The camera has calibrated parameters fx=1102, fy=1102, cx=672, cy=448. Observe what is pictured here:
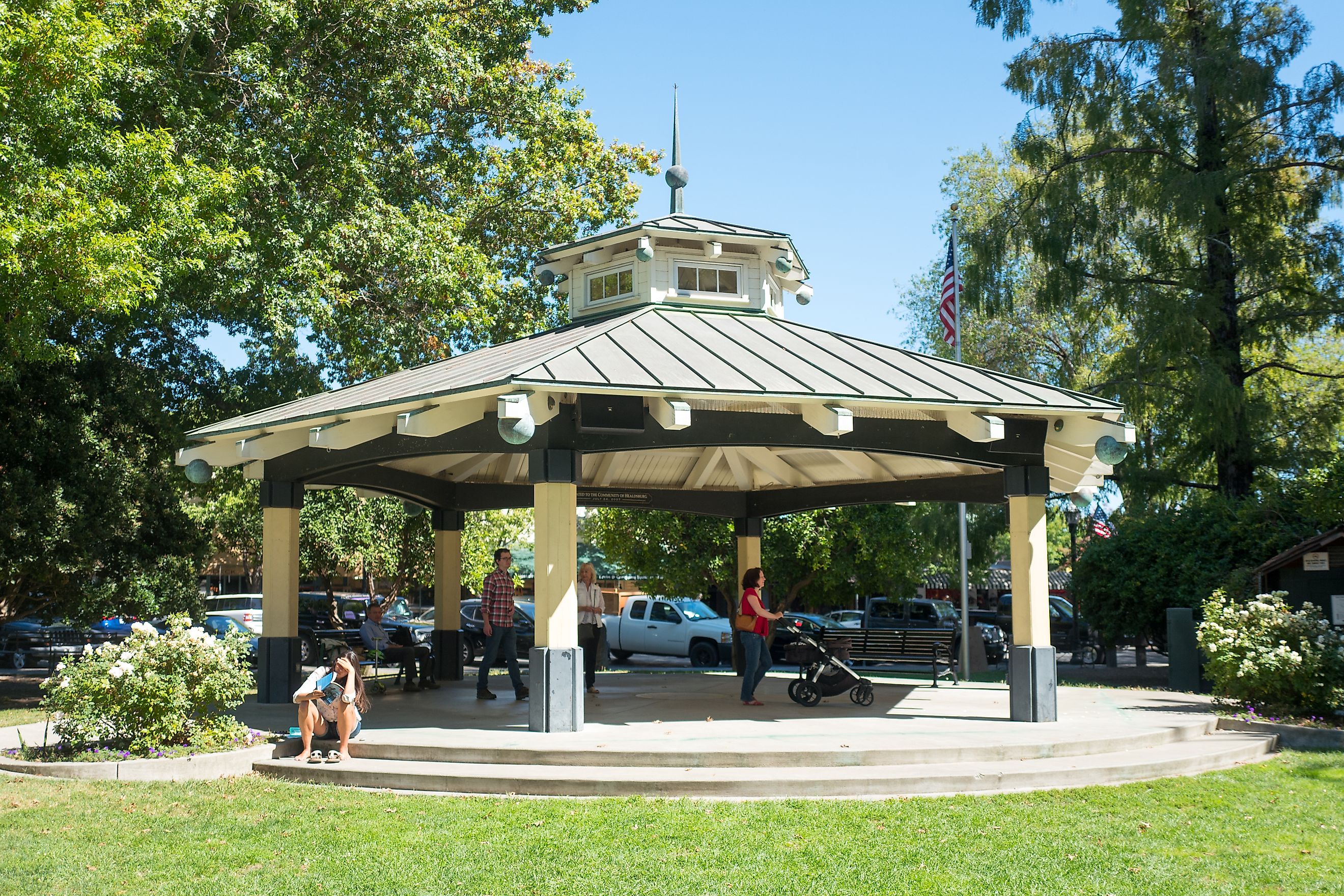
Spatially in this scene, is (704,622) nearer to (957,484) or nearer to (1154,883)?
(957,484)

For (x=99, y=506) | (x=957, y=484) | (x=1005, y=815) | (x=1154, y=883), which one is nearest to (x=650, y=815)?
(x=1005, y=815)

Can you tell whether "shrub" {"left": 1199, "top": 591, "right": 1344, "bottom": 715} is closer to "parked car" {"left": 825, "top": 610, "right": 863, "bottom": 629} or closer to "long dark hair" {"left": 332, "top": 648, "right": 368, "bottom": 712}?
"long dark hair" {"left": 332, "top": 648, "right": 368, "bottom": 712}

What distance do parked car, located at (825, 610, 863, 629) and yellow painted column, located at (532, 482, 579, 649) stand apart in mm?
21938

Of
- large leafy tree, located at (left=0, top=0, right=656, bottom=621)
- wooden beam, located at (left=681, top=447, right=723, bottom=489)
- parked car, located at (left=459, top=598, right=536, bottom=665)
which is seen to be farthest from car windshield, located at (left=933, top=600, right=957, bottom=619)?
wooden beam, located at (left=681, top=447, right=723, bottom=489)

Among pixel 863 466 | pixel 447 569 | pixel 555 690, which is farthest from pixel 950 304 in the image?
pixel 555 690

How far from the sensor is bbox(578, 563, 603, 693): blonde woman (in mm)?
13688

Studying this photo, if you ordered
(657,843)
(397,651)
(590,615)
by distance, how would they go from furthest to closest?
(397,651) → (590,615) → (657,843)

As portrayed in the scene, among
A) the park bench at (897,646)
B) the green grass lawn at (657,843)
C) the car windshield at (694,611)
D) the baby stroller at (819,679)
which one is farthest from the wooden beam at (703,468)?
the car windshield at (694,611)

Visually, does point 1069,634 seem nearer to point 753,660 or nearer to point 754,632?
point 753,660

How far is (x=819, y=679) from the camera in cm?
1222

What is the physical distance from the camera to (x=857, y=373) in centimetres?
1067

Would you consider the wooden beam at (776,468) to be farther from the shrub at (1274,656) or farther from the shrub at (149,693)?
the shrub at (149,693)

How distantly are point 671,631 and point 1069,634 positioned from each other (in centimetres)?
1051

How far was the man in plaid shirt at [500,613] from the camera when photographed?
479 inches
